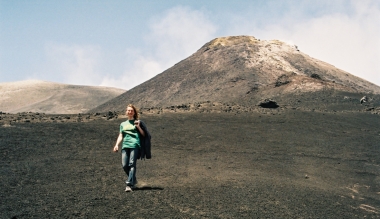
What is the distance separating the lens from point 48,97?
80.1 m

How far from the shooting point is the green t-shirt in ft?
23.1

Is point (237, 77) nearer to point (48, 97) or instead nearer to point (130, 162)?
point (130, 162)

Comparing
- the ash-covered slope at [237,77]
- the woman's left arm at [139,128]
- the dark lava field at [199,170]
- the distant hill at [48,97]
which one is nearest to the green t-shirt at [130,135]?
the woman's left arm at [139,128]

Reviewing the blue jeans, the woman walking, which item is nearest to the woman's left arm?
the woman walking

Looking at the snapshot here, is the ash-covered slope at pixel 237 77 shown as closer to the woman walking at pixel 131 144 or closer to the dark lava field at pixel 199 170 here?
the dark lava field at pixel 199 170

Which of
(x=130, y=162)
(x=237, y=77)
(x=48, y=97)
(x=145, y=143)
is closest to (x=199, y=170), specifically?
(x=145, y=143)

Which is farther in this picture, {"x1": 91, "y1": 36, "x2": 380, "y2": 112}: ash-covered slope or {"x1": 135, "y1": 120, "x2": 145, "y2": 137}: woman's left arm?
{"x1": 91, "y1": 36, "x2": 380, "y2": 112}: ash-covered slope

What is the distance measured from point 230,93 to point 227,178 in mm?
30896

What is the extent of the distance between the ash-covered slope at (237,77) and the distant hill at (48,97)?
858 inches

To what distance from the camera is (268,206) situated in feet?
21.7

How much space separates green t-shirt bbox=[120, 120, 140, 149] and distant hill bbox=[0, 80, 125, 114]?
6014 centimetres

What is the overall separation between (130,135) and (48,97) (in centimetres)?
8038

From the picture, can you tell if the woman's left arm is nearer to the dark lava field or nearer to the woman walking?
the woman walking

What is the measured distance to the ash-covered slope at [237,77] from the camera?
1361 inches
